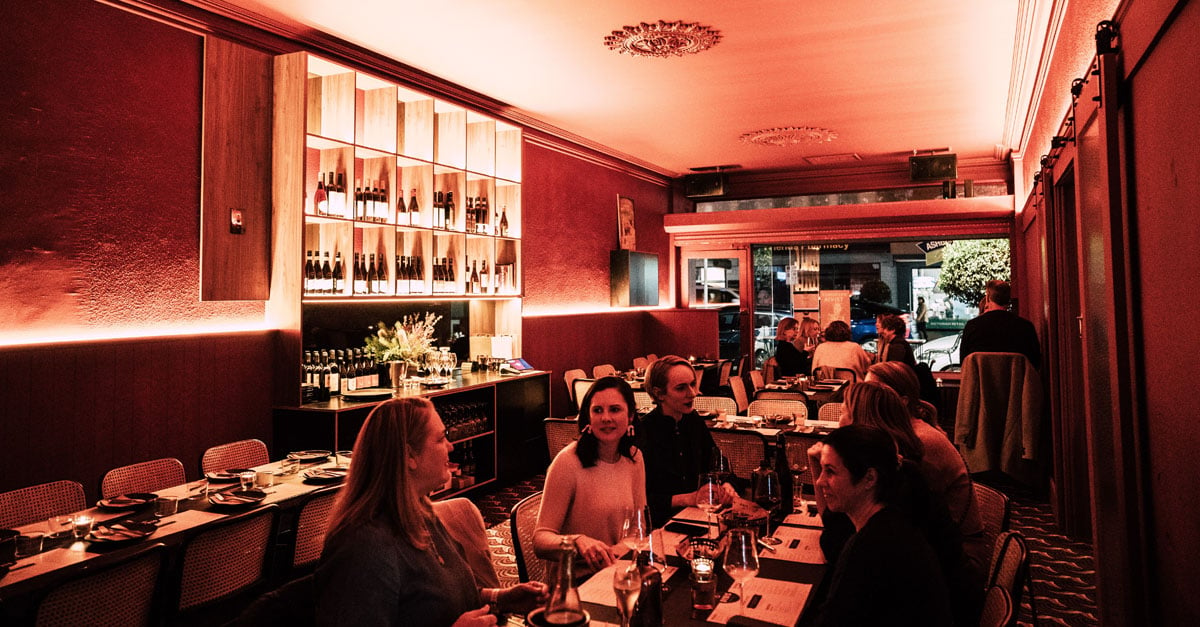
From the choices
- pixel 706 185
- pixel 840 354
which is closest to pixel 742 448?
pixel 840 354

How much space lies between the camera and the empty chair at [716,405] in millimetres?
6098

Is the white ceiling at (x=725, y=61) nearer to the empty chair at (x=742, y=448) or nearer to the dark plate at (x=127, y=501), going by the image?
the empty chair at (x=742, y=448)

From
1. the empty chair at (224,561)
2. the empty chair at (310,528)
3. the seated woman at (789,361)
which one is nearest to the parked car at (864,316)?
the seated woman at (789,361)

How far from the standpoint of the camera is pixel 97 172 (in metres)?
4.59

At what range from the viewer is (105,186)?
4.63 metres

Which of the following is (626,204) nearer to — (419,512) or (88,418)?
(88,418)

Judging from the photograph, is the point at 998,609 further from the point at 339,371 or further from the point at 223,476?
the point at 339,371

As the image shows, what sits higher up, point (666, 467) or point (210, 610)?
point (666, 467)

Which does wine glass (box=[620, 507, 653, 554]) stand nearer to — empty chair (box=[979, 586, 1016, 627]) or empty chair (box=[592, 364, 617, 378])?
empty chair (box=[979, 586, 1016, 627])

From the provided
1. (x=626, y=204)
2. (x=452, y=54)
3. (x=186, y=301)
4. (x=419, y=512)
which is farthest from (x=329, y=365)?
(x=626, y=204)

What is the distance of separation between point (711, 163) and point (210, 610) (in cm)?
983

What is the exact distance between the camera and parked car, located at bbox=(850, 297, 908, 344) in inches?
487

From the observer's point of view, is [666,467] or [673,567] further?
[666,467]

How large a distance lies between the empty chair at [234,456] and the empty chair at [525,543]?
241 centimetres
